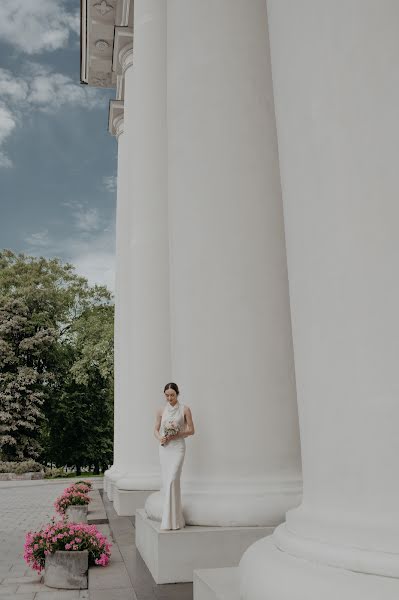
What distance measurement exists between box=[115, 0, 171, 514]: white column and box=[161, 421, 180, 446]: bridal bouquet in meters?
29.9

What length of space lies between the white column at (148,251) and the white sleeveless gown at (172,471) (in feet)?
96.4

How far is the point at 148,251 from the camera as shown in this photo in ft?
246

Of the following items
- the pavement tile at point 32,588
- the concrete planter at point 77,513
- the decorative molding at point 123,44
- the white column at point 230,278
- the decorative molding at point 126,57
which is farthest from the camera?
the decorative molding at point 126,57

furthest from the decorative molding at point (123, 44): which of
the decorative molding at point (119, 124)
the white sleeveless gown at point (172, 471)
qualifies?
the white sleeveless gown at point (172, 471)

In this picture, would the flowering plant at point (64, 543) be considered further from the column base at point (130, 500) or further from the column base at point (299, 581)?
the column base at point (299, 581)

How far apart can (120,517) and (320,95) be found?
72.6 meters

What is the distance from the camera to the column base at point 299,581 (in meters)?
15.6

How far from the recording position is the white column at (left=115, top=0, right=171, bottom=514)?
72188 mm

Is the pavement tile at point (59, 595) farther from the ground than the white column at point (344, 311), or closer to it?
closer to it

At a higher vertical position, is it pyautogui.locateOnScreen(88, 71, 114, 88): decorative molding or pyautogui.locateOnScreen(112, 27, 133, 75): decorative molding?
pyautogui.locateOnScreen(88, 71, 114, 88): decorative molding

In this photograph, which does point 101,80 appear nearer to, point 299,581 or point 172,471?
Result: point 172,471

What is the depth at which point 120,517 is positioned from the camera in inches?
3147

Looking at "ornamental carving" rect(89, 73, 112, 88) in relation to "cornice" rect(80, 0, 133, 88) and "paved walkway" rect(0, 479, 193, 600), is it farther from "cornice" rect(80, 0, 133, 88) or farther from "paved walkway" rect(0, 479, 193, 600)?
"paved walkway" rect(0, 479, 193, 600)

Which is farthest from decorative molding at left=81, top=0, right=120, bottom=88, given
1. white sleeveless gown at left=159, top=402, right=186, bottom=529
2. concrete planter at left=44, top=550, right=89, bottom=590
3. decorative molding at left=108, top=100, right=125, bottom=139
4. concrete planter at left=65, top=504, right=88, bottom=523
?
concrete planter at left=44, top=550, right=89, bottom=590
